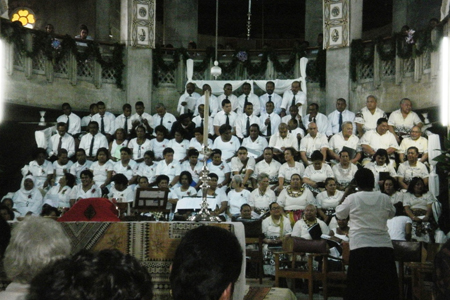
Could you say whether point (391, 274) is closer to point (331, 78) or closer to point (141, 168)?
point (141, 168)

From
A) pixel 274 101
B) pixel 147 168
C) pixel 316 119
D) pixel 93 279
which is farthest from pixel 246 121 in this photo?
pixel 93 279

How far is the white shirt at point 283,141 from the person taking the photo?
13703 mm

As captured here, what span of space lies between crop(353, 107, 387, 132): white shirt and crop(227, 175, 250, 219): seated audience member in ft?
11.1

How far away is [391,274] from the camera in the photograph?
5.98 m

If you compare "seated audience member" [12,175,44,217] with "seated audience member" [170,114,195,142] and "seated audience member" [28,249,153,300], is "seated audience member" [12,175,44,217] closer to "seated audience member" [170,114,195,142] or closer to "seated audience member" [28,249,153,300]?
"seated audience member" [170,114,195,142]

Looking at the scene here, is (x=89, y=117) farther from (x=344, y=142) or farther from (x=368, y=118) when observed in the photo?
(x=368, y=118)

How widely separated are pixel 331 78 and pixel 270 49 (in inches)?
A: 74.9

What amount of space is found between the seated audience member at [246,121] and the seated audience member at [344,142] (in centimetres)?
201

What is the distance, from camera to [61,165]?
13.7m

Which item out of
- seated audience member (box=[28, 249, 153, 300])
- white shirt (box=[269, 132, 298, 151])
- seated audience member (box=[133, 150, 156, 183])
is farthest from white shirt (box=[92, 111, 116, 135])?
seated audience member (box=[28, 249, 153, 300])

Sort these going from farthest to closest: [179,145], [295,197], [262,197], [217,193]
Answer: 1. [179,145]
2. [217,193]
3. [262,197]
4. [295,197]

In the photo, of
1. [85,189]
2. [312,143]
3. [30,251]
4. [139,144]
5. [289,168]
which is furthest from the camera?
[139,144]

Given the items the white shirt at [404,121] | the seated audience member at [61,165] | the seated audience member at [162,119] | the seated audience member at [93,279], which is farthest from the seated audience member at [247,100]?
the seated audience member at [93,279]

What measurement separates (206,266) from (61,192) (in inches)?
432
